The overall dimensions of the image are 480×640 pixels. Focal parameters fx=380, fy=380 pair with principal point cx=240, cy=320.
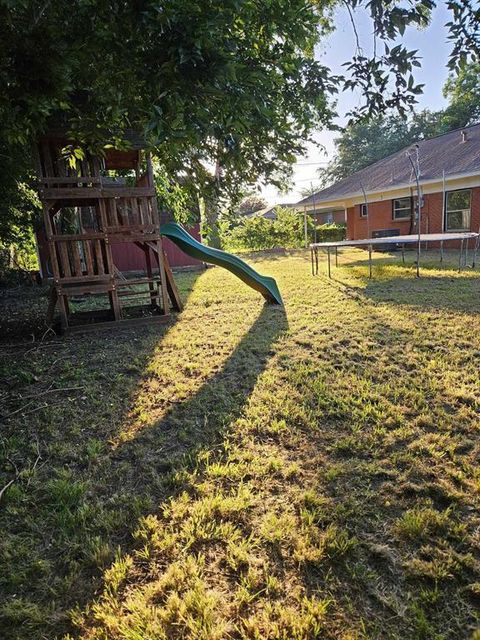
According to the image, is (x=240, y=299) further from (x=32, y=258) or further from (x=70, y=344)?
(x=32, y=258)

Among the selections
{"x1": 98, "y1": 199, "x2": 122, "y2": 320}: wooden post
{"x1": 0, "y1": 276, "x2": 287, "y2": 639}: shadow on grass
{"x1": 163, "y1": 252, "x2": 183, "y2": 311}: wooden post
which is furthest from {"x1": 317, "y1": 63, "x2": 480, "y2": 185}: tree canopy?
{"x1": 0, "y1": 276, "x2": 287, "y2": 639}: shadow on grass

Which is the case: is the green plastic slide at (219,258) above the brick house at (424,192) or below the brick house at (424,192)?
below

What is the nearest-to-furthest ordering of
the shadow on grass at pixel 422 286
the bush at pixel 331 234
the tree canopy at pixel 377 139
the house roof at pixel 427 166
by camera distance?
the shadow on grass at pixel 422 286
the house roof at pixel 427 166
the bush at pixel 331 234
the tree canopy at pixel 377 139

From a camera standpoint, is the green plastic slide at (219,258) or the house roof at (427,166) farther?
the house roof at (427,166)

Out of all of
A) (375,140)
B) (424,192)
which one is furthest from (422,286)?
(375,140)

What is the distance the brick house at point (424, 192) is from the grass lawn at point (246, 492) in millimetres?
10383

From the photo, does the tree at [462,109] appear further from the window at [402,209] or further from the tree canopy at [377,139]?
the window at [402,209]

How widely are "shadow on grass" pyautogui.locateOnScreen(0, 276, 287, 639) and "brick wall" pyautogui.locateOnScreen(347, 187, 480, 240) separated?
1331 centimetres

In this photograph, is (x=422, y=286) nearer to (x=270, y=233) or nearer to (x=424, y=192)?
(x=424, y=192)

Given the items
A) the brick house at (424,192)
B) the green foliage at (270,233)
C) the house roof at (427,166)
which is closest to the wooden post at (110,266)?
the brick house at (424,192)

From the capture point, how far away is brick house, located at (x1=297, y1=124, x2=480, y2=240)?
13320mm

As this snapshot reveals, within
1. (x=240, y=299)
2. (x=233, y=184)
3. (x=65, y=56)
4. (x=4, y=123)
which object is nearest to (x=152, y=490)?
(x=65, y=56)

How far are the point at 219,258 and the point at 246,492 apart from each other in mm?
5046

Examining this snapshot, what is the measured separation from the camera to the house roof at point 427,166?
1359 cm
